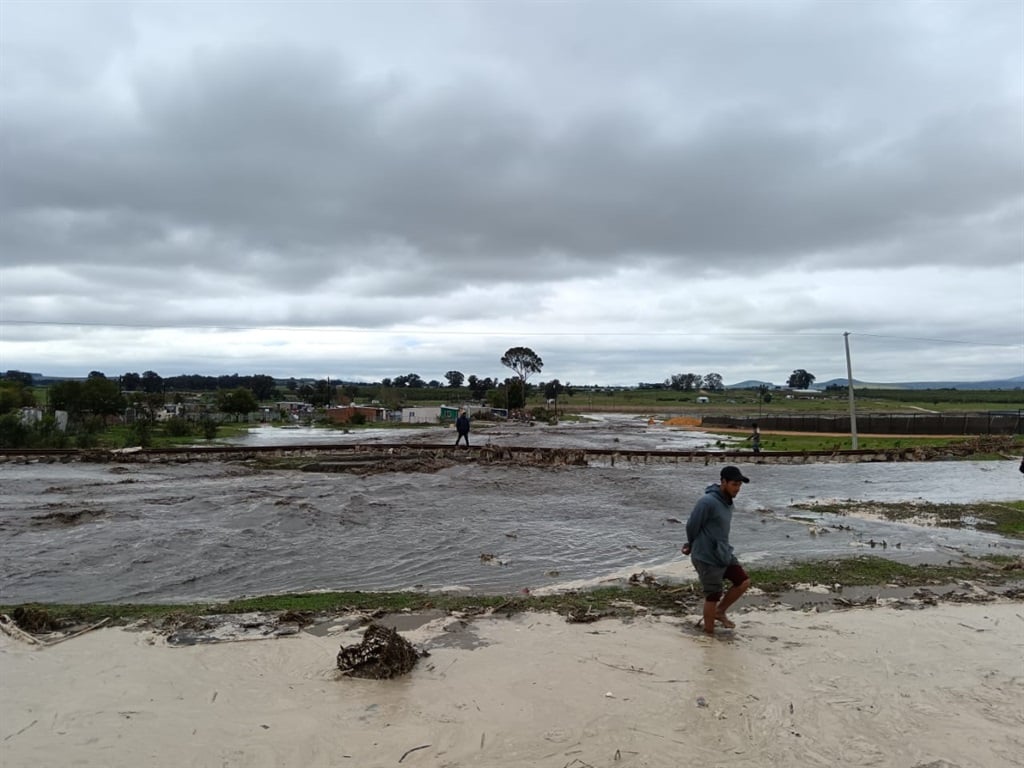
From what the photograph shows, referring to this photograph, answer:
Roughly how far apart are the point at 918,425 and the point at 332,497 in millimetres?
43477

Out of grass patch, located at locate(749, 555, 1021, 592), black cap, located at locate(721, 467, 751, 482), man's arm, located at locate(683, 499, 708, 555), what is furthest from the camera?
grass patch, located at locate(749, 555, 1021, 592)

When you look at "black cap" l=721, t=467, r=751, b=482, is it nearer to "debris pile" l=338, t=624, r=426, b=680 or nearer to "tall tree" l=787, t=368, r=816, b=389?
"debris pile" l=338, t=624, r=426, b=680

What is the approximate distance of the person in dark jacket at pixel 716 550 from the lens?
6.70 meters

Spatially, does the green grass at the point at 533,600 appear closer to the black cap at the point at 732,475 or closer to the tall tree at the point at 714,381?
the black cap at the point at 732,475

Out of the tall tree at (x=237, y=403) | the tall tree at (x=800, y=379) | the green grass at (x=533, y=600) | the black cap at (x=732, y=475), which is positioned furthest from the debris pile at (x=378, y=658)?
the tall tree at (x=800, y=379)

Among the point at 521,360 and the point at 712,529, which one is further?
→ the point at 521,360

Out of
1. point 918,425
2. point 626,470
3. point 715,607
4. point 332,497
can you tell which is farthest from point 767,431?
point 715,607

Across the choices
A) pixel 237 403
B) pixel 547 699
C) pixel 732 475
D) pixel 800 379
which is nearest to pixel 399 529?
pixel 732 475

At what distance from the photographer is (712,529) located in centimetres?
675

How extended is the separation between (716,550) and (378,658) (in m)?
3.32

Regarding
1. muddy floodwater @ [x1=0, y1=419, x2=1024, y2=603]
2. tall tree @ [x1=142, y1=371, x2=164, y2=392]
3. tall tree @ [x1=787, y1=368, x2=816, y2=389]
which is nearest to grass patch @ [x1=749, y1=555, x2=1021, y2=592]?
muddy floodwater @ [x1=0, y1=419, x2=1024, y2=603]

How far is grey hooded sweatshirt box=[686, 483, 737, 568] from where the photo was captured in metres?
6.70

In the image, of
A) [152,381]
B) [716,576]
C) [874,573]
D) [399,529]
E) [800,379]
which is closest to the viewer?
[716,576]

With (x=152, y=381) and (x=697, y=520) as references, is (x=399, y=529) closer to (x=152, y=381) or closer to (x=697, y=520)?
(x=697, y=520)
